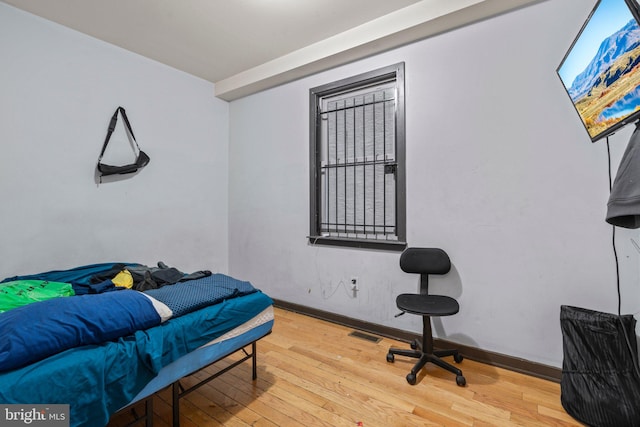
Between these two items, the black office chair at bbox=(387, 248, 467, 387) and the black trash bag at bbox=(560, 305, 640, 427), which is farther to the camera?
the black office chair at bbox=(387, 248, 467, 387)

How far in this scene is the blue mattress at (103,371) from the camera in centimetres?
104

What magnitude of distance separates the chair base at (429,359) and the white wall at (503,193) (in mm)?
209

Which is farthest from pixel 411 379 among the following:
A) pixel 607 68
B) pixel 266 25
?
pixel 266 25

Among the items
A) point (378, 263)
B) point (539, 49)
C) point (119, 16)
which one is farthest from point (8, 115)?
point (539, 49)

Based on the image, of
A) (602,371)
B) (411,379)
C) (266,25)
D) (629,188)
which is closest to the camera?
(629,188)

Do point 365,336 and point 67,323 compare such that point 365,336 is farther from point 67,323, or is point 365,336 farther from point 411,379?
point 67,323

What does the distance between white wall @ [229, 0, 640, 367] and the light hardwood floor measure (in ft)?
1.32

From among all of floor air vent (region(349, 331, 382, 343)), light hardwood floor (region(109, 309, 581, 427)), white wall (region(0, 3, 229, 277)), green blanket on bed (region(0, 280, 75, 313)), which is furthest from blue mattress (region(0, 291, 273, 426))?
white wall (region(0, 3, 229, 277))

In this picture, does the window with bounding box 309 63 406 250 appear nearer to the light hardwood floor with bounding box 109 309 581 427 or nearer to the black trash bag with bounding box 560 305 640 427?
the light hardwood floor with bounding box 109 309 581 427

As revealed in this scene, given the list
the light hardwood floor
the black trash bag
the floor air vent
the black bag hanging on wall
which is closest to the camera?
the black trash bag

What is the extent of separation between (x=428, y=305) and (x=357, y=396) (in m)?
0.77

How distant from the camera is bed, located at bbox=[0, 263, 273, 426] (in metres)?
1.08

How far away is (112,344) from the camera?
1280 millimetres

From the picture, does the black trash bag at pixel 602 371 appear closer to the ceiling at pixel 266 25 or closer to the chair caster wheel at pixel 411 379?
the chair caster wheel at pixel 411 379
